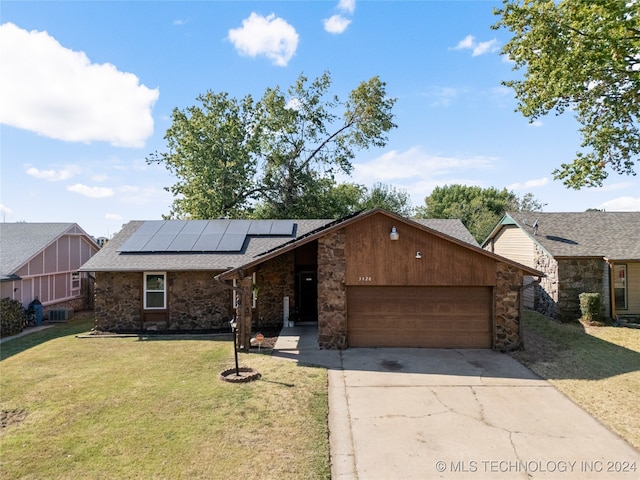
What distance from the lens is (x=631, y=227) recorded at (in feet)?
58.0

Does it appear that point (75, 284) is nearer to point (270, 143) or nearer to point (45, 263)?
point (45, 263)

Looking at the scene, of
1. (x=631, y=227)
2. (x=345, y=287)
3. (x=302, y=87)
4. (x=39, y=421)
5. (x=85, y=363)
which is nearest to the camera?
(x=39, y=421)

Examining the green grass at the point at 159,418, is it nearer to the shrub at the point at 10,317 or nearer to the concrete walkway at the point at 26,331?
the concrete walkway at the point at 26,331

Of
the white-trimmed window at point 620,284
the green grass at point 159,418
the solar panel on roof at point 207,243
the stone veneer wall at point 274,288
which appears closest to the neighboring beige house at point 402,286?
the green grass at point 159,418

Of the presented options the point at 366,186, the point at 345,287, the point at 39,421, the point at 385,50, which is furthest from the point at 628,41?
the point at 366,186

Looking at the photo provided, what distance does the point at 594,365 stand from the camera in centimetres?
971

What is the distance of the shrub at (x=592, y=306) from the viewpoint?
14750 mm

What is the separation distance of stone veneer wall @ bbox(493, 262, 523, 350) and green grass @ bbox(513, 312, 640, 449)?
1.55 ft

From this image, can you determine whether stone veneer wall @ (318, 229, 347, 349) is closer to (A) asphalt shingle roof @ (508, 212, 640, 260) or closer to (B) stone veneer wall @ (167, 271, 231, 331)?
(B) stone veneer wall @ (167, 271, 231, 331)

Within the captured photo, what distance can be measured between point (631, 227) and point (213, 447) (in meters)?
21.0

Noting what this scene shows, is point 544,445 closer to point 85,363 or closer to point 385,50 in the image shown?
point 85,363

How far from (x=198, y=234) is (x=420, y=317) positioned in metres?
10.1

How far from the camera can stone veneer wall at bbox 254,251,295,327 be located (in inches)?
575

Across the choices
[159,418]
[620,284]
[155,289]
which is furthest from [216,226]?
[620,284]
